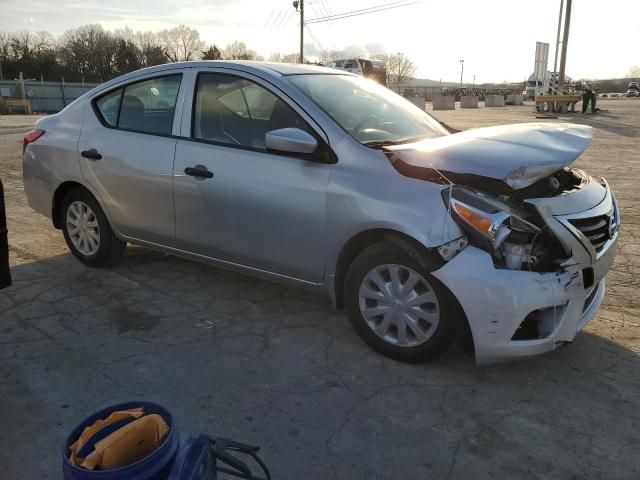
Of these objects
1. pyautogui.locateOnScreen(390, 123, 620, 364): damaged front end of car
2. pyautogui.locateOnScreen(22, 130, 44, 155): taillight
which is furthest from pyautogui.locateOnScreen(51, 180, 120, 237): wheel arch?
pyautogui.locateOnScreen(390, 123, 620, 364): damaged front end of car

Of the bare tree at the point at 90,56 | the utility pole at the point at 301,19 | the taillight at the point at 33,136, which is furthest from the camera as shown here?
the bare tree at the point at 90,56

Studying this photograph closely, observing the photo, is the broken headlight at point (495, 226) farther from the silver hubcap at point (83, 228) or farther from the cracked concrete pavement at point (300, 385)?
the silver hubcap at point (83, 228)

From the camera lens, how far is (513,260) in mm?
2844

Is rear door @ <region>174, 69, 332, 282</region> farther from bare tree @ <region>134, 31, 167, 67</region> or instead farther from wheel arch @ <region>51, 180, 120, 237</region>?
bare tree @ <region>134, 31, 167, 67</region>

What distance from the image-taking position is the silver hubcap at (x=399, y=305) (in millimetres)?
3037

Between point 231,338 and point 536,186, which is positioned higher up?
point 536,186

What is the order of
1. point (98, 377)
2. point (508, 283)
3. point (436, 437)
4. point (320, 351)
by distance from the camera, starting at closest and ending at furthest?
point (436, 437)
point (508, 283)
point (98, 377)
point (320, 351)

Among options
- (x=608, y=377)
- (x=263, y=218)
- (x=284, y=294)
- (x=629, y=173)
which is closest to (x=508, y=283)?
(x=608, y=377)

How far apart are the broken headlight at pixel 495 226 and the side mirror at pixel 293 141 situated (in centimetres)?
86

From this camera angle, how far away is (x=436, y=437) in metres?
2.59

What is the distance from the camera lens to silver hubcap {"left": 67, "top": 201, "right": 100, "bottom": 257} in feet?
15.2

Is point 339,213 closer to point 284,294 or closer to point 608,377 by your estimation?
point 284,294

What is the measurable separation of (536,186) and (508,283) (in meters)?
0.72

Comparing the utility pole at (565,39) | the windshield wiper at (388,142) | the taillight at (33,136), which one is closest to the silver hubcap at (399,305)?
the windshield wiper at (388,142)
